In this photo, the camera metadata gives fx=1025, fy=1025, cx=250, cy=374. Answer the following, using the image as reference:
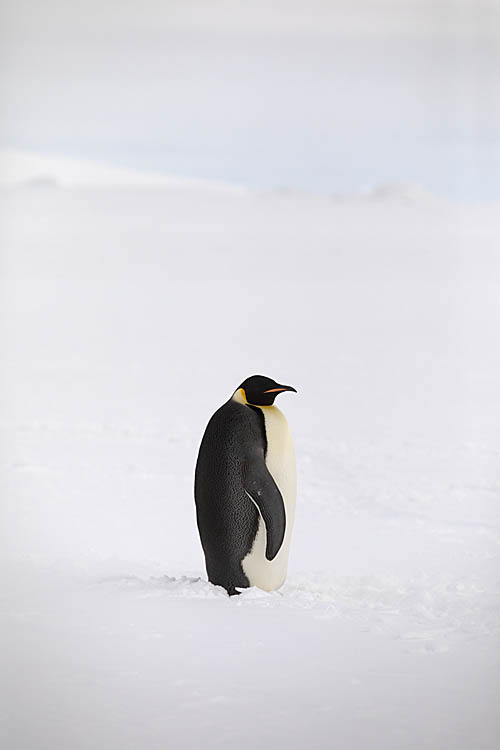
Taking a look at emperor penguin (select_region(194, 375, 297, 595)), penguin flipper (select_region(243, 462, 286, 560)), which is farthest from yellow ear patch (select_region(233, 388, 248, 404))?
penguin flipper (select_region(243, 462, 286, 560))

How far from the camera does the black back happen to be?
1.51m

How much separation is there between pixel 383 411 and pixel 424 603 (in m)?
2.07

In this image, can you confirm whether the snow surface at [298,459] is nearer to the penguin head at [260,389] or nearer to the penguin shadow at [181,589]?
the penguin shadow at [181,589]

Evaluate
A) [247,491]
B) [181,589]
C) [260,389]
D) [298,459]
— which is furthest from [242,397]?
[298,459]

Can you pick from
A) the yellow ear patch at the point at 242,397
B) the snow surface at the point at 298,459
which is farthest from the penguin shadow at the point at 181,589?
the yellow ear patch at the point at 242,397

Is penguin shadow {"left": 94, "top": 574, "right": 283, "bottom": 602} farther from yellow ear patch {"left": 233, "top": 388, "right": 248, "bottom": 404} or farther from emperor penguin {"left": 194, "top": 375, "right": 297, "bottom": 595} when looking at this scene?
yellow ear patch {"left": 233, "top": 388, "right": 248, "bottom": 404}

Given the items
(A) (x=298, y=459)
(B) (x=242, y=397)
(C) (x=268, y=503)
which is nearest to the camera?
(C) (x=268, y=503)

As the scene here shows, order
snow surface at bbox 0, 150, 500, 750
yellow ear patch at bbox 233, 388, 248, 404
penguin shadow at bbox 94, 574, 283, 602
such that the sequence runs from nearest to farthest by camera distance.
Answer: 1. snow surface at bbox 0, 150, 500, 750
2. penguin shadow at bbox 94, 574, 283, 602
3. yellow ear patch at bbox 233, 388, 248, 404

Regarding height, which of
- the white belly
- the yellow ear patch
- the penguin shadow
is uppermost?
the yellow ear patch

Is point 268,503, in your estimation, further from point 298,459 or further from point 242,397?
point 298,459

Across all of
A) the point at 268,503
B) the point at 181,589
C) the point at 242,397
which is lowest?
the point at 181,589

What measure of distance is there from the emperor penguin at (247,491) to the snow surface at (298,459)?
0.05 meters

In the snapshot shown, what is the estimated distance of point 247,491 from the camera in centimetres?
151

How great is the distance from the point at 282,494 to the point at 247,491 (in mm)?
82
